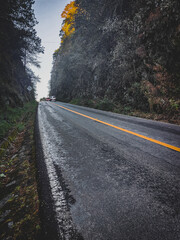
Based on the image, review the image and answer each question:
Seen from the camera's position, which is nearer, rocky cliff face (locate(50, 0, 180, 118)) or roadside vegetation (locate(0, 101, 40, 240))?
roadside vegetation (locate(0, 101, 40, 240))

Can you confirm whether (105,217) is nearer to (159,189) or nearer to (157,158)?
(159,189)

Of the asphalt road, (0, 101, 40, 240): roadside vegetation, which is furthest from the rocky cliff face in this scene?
(0, 101, 40, 240): roadside vegetation

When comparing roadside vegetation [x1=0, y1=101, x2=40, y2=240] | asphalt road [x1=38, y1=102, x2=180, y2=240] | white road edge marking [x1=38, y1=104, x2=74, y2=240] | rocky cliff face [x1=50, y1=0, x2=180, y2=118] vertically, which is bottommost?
roadside vegetation [x1=0, y1=101, x2=40, y2=240]

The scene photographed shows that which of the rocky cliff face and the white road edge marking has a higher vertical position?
the rocky cliff face

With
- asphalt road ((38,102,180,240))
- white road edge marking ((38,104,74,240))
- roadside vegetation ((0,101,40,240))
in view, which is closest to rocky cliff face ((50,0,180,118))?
asphalt road ((38,102,180,240))

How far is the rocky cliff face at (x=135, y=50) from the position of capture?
634 centimetres

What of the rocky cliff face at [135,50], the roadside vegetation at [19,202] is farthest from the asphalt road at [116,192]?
the rocky cliff face at [135,50]

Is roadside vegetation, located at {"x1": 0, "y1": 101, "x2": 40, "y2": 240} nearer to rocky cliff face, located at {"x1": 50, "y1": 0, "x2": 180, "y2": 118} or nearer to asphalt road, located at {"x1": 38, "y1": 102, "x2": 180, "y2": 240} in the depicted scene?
asphalt road, located at {"x1": 38, "y1": 102, "x2": 180, "y2": 240}

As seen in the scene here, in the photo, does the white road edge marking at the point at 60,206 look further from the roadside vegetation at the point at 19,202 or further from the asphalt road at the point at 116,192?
the roadside vegetation at the point at 19,202

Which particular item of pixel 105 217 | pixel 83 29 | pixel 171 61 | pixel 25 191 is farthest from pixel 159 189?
pixel 83 29

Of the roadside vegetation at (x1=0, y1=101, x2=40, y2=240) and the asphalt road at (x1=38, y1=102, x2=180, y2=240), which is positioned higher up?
the asphalt road at (x1=38, y1=102, x2=180, y2=240)

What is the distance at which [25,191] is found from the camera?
1.52 m

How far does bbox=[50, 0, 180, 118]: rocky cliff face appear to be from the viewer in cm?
634

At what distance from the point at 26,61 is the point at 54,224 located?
24766 mm
